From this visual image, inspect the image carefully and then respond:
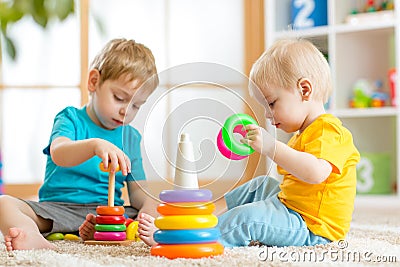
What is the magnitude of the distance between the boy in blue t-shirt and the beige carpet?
12cm

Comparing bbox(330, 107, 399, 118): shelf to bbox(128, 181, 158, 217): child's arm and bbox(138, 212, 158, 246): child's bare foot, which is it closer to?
bbox(128, 181, 158, 217): child's arm

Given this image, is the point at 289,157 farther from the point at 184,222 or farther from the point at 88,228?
the point at 88,228

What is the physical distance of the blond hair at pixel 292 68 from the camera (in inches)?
50.0

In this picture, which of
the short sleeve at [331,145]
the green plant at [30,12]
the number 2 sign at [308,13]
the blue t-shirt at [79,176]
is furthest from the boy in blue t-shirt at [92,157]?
the green plant at [30,12]

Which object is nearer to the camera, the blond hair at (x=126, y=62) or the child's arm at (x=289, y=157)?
the child's arm at (x=289, y=157)

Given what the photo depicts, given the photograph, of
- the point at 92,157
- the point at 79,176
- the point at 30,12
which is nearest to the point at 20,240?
the point at 92,157

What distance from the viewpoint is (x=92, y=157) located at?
1.41 metres

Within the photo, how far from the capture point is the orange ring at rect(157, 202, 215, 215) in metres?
1.03

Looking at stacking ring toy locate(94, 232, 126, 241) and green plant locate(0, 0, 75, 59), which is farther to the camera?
green plant locate(0, 0, 75, 59)

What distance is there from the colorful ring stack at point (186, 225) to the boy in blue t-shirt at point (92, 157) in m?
0.27

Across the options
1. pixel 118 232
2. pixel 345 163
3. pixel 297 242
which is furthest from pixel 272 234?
pixel 118 232

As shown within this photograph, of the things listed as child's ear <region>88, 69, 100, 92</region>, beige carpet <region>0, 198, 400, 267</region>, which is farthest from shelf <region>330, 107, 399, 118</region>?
child's ear <region>88, 69, 100, 92</region>

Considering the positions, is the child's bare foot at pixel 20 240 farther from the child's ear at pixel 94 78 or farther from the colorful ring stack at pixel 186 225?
the child's ear at pixel 94 78

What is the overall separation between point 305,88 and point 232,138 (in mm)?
286
